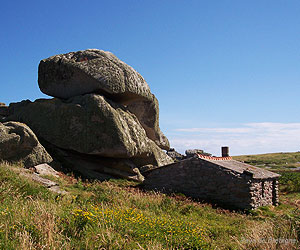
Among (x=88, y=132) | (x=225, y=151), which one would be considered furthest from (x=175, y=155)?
(x=88, y=132)

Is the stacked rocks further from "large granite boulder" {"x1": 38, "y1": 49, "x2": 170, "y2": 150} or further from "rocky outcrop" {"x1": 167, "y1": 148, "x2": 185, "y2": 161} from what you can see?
"rocky outcrop" {"x1": 167, "y1": 148, "x2": 185, "y2": 161}

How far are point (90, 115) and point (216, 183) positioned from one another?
9.76 m

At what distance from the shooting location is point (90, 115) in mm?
20000

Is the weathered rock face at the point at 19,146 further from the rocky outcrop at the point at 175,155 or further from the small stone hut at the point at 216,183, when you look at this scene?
the rocky outcrop at the point at 175,155

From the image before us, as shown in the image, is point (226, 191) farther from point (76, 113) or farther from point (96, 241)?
point (96, 241)

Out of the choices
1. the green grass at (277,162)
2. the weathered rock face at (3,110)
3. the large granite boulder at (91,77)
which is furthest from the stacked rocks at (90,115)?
the green grass at (277,162)

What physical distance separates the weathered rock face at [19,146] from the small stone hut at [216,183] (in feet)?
26.1

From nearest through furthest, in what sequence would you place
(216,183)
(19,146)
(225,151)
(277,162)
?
(19,146) → (216,183) → (225,151) → (277,162)

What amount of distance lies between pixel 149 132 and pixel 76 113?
418 inches

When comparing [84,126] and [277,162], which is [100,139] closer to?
[84,126]

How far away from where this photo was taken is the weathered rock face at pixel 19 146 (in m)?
16.5

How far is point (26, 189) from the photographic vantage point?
428 inches

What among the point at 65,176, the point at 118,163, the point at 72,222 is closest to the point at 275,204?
the point at 118,163

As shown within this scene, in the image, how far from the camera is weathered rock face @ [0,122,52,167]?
1648 cm
